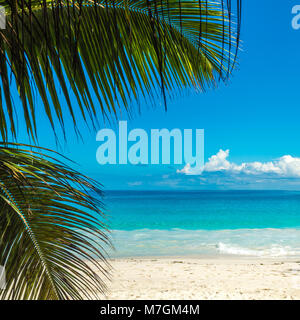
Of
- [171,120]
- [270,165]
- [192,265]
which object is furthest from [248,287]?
[270,165]

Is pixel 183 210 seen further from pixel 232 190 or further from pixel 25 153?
pixel 232 190

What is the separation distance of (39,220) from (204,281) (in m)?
6.49

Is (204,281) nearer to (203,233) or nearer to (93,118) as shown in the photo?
(93,118)

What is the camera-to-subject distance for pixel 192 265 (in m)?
9.12

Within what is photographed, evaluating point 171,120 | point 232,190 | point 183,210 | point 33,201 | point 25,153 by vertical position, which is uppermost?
point 171,120

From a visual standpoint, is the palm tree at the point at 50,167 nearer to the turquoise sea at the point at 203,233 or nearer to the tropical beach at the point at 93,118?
the tropical beach at the point at 93,118

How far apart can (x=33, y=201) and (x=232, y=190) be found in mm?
74878

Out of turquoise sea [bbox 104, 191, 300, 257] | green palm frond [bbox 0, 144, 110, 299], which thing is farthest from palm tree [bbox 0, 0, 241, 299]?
turquoise sea [bbox 104, 191, 300, 257]

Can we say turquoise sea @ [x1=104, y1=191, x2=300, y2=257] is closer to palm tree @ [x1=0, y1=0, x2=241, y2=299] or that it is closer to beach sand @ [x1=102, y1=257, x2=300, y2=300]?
beach sand @ [x1=102, y1=257, x2=300, y2=300]

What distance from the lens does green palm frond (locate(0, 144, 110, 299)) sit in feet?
4.04

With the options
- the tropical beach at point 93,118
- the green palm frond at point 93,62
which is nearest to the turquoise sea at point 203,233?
the tropical beach at point 93,118

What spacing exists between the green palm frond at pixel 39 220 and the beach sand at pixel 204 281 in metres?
4.62

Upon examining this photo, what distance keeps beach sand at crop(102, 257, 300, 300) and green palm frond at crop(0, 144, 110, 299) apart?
462cm

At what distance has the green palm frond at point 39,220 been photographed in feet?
4.04
